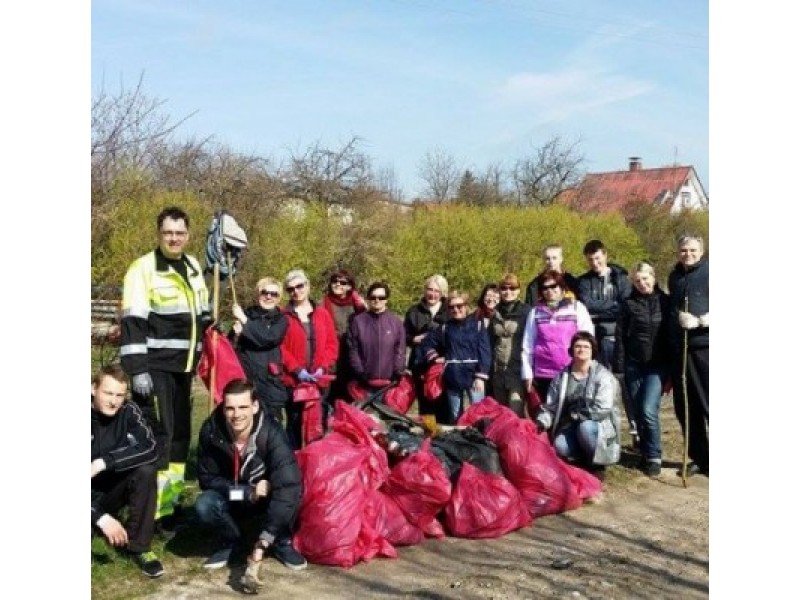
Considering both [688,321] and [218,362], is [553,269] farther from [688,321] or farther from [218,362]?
[218,362]

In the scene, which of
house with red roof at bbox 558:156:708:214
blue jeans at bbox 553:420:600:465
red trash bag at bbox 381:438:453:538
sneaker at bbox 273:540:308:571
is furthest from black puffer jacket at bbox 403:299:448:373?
house with red roof at bbox 558:156:708:214

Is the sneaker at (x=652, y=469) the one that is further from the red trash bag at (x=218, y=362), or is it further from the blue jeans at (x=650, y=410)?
the red trash bag at (x=218, y=362)

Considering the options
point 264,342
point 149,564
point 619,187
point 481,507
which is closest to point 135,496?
point 149,564

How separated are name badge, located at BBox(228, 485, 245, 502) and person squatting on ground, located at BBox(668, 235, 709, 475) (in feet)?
11.4

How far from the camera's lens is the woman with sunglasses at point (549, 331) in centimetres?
706

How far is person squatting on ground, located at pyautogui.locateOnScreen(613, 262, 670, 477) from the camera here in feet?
23.4

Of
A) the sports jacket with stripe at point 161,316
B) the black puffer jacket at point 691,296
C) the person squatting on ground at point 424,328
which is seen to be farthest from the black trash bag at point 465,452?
the black puffer jacket at point 691,296

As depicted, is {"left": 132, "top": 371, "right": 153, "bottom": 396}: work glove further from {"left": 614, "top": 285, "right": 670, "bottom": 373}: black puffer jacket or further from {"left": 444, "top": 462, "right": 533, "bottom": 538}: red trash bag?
{"left": 614, "top": 285, "right": 670, "bottom": 373}: black puffer jacket

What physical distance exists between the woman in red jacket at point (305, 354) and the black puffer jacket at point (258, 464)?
1.64 meters
